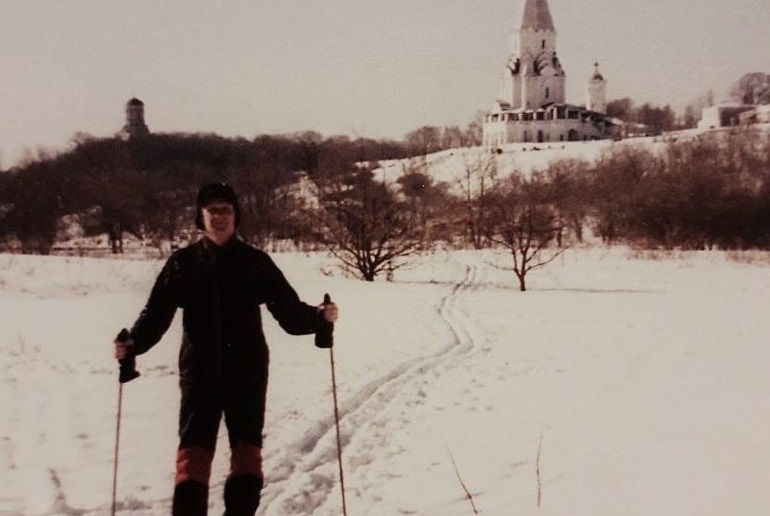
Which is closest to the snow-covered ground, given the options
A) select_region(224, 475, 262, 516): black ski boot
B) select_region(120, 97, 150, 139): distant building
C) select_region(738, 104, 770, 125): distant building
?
select_region(224, 475, 262, 516): black ski boot

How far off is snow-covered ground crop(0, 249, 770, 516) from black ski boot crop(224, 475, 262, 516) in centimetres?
88

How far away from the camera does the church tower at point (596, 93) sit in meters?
107

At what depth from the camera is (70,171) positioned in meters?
53.2

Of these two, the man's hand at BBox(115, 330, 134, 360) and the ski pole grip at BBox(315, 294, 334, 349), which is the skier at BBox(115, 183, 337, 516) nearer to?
the man's hand at BBox(115, 330, 134, 360)

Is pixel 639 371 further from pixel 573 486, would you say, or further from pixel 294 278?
pixel 294 278

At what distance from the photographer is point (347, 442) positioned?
564cm

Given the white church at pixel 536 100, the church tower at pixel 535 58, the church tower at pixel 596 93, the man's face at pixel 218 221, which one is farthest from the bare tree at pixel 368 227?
the church tower at pixel 596 93

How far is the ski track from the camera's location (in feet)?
14.6

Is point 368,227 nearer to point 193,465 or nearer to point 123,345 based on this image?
point 123,345

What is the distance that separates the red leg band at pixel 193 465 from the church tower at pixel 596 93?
110 meters

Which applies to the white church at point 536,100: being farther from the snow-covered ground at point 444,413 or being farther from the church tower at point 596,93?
the snow-covered ground at point 444,413

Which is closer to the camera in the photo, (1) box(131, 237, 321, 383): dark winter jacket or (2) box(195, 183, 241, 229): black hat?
(1) box(131, 237, 321, 383): dark winter jacket

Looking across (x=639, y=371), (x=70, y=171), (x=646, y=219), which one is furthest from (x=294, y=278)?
(x=70, y=171)

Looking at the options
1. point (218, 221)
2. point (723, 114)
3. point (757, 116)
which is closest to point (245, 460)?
point (218, 221)
